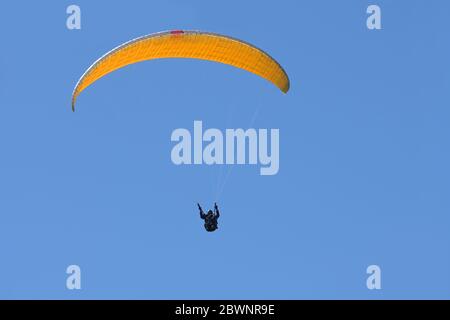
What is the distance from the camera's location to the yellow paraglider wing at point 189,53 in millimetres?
39625

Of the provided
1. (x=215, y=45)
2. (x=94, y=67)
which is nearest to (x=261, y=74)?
(x=215, y=45)

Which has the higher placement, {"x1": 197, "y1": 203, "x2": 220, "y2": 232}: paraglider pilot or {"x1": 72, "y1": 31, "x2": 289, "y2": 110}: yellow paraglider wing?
{"x1": 72, "y1": 31, "x2": 289, "y2": 110}: yellow paraglider wing

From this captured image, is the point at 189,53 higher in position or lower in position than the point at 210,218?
higher

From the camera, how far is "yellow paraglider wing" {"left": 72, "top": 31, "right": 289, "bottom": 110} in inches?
1560

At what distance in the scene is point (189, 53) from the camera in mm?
40688

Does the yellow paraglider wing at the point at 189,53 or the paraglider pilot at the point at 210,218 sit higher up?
the yellow paraglider wing at the point at 189,53
